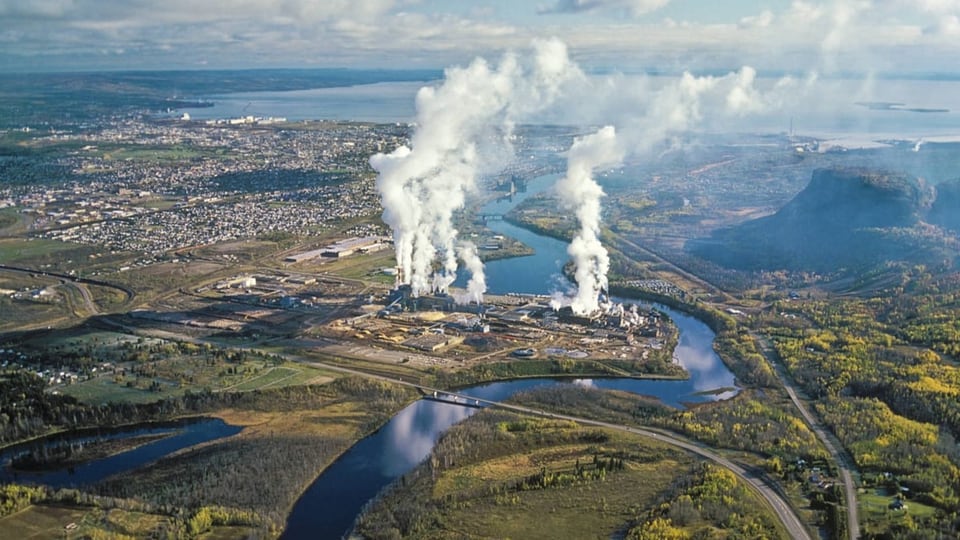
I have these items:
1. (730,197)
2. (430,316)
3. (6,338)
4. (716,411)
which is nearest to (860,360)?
(716,411)

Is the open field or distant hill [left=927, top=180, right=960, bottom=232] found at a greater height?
distant hill [left=927, top=180, right=960, bottom=232]

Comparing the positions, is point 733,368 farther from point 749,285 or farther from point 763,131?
point 763,131

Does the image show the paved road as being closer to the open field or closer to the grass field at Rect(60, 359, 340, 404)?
the open field

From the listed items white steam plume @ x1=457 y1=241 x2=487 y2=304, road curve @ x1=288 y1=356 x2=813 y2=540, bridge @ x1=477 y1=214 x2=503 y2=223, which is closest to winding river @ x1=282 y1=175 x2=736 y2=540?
road curve @ x1=288 y1=356 x2=813 y2=540

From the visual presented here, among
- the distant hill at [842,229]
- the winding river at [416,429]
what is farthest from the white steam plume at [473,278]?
the distant hill at [842,229]

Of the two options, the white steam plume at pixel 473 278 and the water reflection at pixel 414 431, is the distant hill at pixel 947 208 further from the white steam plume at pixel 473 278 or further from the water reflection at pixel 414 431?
the water reflection at pixel 414 431

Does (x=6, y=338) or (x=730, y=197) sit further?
(x=730, y=197)

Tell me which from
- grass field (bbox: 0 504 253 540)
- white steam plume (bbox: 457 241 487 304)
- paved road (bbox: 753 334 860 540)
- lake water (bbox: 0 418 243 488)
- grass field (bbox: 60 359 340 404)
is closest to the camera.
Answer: grass field (bbox: 0 504 253 540)

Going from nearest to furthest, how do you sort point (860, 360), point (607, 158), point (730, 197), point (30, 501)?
point (30, 501) → point (860, 360) → point (607, 158) → point (730, 197)
